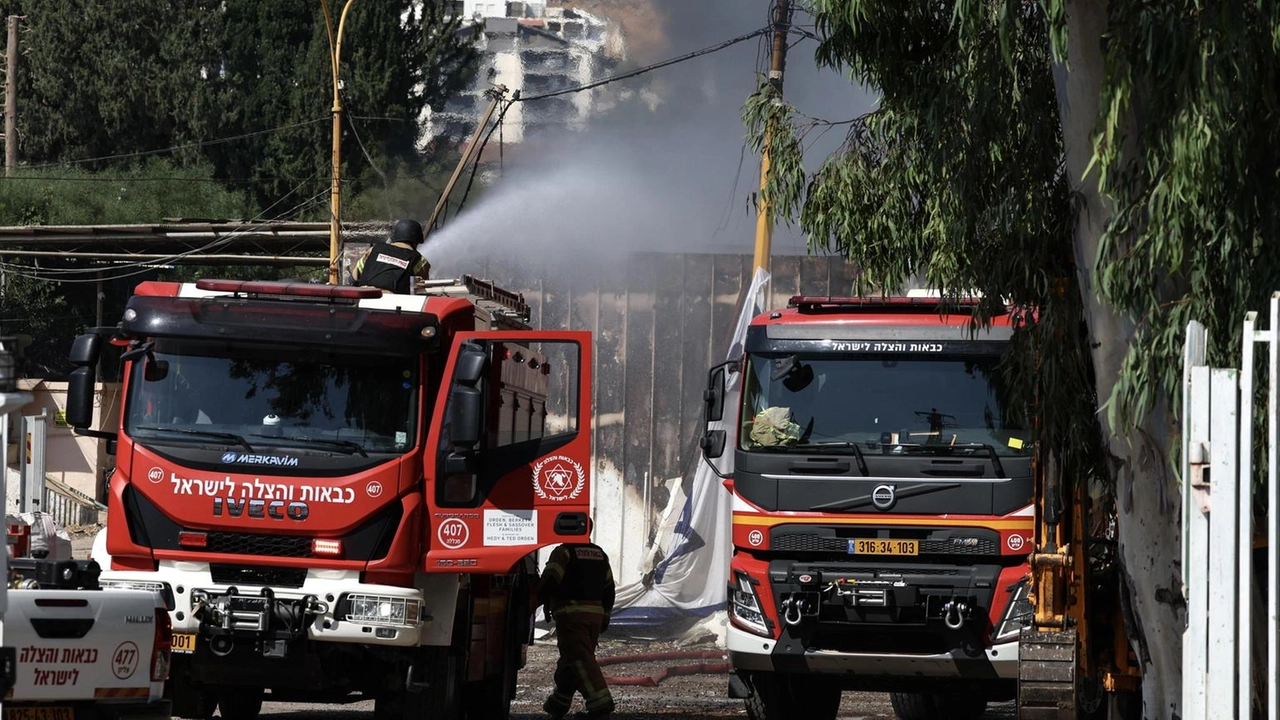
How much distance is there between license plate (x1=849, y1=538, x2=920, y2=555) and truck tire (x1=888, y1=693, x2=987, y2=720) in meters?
2.83

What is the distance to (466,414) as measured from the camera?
32.2 feet

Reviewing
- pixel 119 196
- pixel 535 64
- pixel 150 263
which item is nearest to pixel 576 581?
pixel 150 263

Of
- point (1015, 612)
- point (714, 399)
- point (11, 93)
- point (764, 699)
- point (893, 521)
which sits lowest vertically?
point (764, 699)

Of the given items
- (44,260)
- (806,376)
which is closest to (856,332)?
(806,376)

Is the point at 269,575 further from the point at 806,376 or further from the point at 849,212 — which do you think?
the point at 849,212

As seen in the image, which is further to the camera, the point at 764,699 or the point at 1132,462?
the point at 764,699

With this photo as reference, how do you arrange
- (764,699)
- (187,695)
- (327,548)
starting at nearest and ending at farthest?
(327,548) < (187,695) < (764,699)

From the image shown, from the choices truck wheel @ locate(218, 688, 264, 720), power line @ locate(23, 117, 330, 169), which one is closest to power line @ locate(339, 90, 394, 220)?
power line @ locate(23, 117, 330, 169)

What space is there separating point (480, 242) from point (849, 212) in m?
8.89

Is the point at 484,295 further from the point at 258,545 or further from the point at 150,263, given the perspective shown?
the point at 150,263

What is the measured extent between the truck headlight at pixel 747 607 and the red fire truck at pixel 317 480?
→ 139 centimetres

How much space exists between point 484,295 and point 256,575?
2793 mm

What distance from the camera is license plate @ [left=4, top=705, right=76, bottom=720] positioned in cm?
694

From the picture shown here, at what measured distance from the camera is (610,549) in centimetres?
1855
